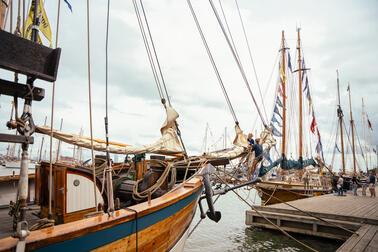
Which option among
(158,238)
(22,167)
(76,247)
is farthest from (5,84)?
(158,238)

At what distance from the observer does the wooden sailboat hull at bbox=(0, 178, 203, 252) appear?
1.86 meters

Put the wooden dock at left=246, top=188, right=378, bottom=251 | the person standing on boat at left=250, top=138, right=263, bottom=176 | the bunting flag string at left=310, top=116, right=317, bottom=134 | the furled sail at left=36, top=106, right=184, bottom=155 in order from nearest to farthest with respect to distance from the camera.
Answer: the furled sail at left=36, top=106, right=184, bottom=155
the wooden dock at left=246, top=188, right=378, bottom=251
the person standing on boat at left=250, top=138, right=263, bottom=176
the bunting flag string at left=310, top=116, right=317, bottom=134

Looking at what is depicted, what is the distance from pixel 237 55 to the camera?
7.57 meters

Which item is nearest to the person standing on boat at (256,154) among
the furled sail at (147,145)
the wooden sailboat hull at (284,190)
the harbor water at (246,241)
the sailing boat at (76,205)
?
the harbor water at (246,241)

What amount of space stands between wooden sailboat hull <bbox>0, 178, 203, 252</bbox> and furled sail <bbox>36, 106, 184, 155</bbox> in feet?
5.06

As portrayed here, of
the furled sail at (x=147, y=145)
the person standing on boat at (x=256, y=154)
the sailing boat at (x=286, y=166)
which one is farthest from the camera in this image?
the sailing boat at (x=286, y=166)

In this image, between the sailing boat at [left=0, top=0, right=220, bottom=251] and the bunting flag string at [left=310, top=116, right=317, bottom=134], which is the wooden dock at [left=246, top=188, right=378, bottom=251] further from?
the bunting flag string at [left=310, top=116, right=317, bottom=134]

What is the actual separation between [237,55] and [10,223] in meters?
6.96

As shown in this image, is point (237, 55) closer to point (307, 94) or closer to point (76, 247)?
point (76, 247)

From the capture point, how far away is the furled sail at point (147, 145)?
432 centimetres

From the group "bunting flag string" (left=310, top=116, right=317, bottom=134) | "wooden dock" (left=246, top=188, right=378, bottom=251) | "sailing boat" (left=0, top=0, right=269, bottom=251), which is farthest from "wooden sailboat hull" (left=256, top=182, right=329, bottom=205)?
"sailing boat" (left=0, top=0, right=269, bottom=251)

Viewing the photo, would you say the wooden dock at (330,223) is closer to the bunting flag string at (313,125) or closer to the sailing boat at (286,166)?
the sailing boat at (286,166)

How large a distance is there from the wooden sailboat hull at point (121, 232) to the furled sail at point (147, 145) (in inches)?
60.7

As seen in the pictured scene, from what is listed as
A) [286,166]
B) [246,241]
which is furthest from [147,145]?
[286,166]
